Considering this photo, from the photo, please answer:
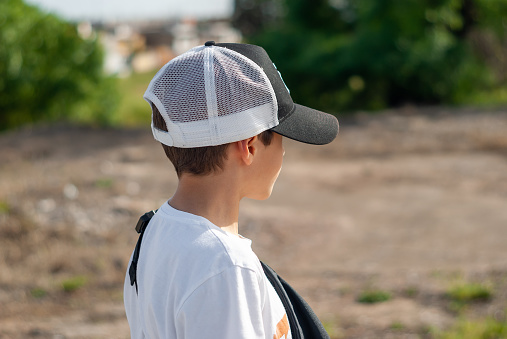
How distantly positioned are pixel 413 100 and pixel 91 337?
15.1 m

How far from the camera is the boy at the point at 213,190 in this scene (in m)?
1.29

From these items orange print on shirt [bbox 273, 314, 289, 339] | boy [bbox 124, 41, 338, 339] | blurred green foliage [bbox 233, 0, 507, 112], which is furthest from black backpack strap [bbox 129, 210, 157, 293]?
blurred green foliage [bbox 233, 0, 507, 112]

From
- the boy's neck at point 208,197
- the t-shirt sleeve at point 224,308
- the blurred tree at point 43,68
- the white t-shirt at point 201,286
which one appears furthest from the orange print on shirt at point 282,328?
the blurred tree at point 43,68

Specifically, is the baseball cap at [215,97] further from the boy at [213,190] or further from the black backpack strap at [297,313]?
the black backpack strap at [297,313]

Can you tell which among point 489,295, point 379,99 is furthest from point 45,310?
point 379,99

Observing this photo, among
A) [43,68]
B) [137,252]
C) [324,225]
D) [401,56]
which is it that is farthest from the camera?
[43,68]

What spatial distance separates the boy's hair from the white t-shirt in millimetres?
113

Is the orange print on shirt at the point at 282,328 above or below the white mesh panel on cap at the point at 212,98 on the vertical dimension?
below

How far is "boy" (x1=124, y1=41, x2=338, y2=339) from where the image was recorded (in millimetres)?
1286

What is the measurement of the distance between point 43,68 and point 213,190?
18.2 metres

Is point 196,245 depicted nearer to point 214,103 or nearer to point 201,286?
point 201,286

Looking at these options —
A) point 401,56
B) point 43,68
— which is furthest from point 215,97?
point 43,68

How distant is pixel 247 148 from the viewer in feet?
4.80

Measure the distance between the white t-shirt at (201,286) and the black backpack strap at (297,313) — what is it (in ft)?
0.11
